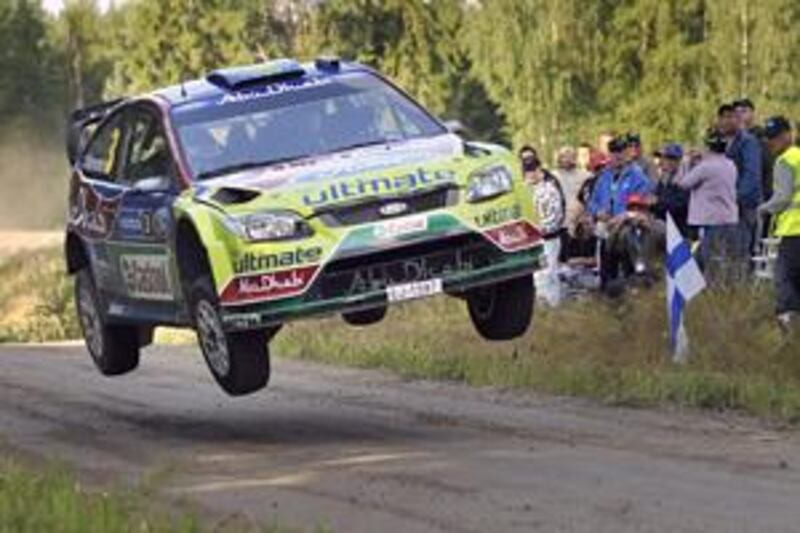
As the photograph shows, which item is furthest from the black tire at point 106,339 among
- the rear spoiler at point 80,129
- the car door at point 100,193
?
the rear spoiler at point 80,129

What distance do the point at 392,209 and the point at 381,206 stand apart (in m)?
0.07

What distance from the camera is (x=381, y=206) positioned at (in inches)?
369

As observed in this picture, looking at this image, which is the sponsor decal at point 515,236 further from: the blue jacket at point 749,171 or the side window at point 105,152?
the blue jacket at point 749,171

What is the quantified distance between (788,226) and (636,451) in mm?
4290

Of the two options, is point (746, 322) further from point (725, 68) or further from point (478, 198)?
point (725, 68)

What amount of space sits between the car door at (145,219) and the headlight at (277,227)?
0.93 metres

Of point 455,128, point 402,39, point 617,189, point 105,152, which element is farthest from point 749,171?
point 402,39

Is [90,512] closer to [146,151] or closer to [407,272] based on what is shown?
[407,272]

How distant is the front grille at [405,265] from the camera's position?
30.7ft

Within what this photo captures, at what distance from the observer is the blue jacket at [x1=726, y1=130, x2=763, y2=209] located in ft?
48.1

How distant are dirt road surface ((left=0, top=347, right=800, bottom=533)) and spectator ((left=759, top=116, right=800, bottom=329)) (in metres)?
2.23

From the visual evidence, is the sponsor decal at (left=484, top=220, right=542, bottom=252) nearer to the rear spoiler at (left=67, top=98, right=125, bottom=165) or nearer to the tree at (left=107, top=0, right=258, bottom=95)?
the rear spoiler at (left=67, top=98, right=125, bottom=165)

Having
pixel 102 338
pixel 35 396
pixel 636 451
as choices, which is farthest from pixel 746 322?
pixel 35 396

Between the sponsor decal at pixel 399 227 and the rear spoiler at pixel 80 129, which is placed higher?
the sponsor decal at pixel 399 227
